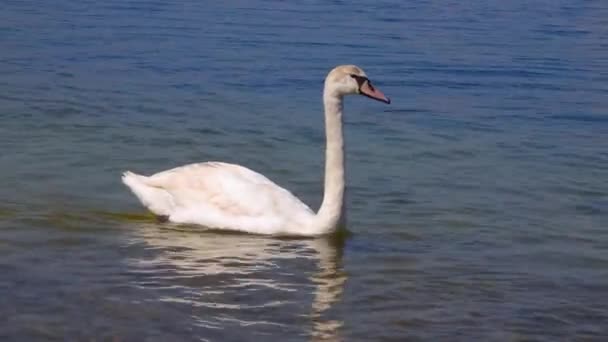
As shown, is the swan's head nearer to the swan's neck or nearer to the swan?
the swan

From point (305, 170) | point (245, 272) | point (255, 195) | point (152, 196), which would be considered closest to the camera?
point (245, 272)

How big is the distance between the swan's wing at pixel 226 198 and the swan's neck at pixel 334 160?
0.19m

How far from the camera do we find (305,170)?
42.7 ft

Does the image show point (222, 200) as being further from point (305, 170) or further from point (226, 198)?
point (305, 170)

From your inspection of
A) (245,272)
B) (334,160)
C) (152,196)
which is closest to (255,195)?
(334,160)

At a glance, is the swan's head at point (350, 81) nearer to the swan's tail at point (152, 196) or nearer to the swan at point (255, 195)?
the swan at point (255, 195)

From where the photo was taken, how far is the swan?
420 inches

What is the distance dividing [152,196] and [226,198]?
65 centimetres

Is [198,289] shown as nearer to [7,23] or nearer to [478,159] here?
[478,159]

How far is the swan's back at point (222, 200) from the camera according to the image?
35.1 ft

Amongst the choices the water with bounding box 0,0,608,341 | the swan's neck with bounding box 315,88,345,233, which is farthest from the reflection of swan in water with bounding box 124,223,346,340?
the swan's neck with bounding box 315,88,345,233

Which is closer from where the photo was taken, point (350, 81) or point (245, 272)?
point (245, 272)

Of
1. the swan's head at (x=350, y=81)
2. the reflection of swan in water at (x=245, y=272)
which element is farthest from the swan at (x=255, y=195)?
the reflection of swan in water at (x=245, y=272)

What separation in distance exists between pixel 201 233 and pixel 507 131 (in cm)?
539
